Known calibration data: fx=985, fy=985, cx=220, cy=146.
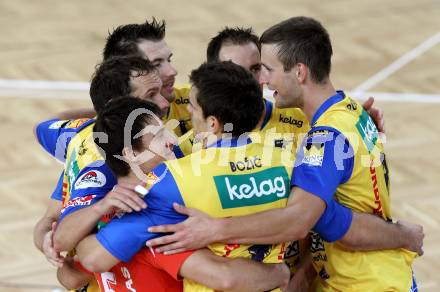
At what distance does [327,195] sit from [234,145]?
0.53 metres

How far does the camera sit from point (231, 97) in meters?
4.50

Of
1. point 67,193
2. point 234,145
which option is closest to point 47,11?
point 67,193

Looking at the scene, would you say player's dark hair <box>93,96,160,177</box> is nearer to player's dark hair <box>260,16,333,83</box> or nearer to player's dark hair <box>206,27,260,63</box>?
player's dark hair <box>260,16,333,83</box>

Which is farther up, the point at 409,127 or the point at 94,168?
the point at 94,168

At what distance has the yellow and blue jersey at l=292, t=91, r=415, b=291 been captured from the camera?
15.8ft

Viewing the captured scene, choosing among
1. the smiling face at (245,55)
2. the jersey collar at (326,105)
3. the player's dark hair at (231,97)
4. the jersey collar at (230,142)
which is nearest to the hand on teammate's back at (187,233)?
the jersey collar at (230,142)

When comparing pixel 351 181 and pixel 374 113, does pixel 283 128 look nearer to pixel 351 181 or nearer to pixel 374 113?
pixel 374 113

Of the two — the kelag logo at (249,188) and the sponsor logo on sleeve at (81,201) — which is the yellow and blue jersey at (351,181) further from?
the sponsor logo on sleeve at (81,201)

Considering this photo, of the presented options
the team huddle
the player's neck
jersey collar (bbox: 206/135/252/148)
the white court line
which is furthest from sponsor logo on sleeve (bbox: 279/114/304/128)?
the white court line

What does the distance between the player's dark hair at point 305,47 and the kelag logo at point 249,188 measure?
33.0 inches

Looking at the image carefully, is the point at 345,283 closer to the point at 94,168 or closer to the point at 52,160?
the point at 94,168

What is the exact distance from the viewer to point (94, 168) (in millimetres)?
4832

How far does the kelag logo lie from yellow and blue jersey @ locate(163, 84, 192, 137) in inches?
66.9

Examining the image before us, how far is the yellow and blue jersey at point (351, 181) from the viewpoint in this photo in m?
4.80
